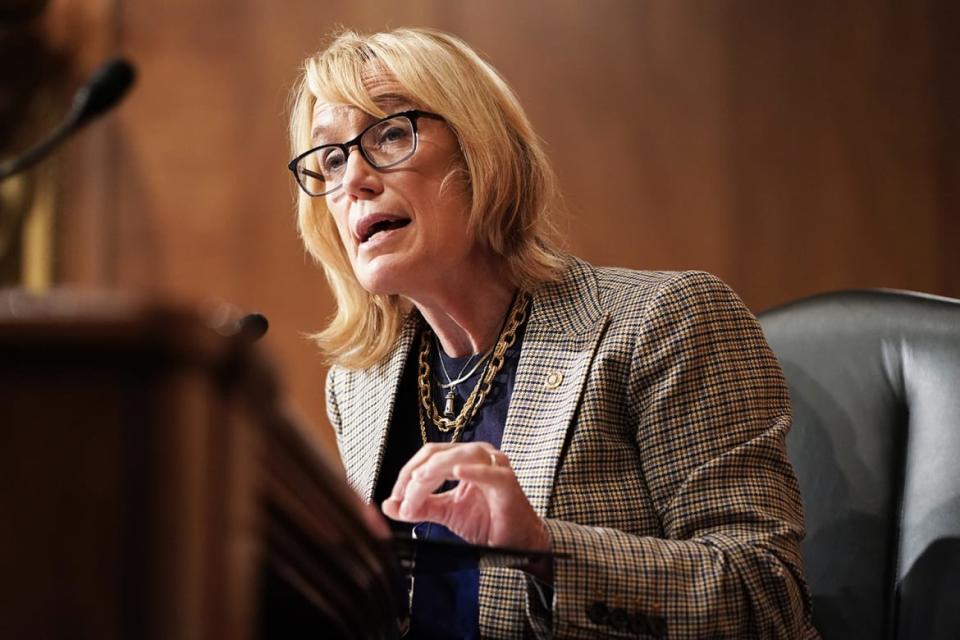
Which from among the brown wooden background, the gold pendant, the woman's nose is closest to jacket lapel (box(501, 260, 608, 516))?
the gold pendant

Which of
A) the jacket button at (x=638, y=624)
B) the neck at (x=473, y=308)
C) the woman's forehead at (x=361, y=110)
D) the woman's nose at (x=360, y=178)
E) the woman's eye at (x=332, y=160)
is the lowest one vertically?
the jacket button at (x=638, y=624)

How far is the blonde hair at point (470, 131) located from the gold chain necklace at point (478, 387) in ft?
0.13

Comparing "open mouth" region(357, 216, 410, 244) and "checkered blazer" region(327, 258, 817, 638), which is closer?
"checkered blazer" region(327, 258, 817, 638)

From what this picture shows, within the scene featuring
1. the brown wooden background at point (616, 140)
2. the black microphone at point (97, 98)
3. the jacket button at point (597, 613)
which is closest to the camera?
the black microphone at point (97, 98)

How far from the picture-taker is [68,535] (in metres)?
0.44

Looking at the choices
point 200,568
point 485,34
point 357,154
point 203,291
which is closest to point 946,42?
point 485,34

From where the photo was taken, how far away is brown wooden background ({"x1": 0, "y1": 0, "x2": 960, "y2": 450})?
8.07 ft

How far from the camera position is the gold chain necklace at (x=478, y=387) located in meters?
1.51

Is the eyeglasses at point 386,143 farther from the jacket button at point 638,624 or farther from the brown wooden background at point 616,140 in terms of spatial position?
the brown wooden background at point 616,140

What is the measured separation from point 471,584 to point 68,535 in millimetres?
944

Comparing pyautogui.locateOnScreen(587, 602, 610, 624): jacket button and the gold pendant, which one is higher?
the gold pendant

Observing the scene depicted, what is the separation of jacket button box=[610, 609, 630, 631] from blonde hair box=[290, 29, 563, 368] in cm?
52

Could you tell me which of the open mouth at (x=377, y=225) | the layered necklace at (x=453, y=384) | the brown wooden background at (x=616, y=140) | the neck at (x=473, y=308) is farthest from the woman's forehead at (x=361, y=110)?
the brown wooden background at (x=616, y=140)

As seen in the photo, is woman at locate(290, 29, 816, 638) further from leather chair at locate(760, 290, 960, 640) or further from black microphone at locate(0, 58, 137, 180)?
black microphone at locate(0, 58, 137, 180)
